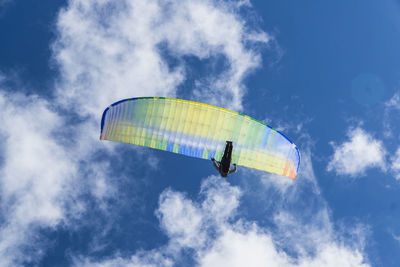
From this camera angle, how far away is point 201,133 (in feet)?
88.1

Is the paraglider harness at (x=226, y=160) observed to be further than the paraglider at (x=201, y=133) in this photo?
Yes

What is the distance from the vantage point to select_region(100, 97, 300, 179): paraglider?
1009 inches

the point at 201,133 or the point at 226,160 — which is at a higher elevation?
the point at 201,133

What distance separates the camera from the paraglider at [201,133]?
84.1ft

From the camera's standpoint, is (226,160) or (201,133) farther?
(201,133)

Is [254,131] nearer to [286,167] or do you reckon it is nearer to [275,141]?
[275,141]

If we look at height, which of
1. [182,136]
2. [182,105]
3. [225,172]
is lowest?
[225,172]

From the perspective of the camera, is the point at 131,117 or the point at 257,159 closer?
the point at 131,117

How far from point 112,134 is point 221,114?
314 inches

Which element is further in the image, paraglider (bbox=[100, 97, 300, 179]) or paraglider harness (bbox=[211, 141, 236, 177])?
paraglider harness (bbox=[211, 141, 236, 177])

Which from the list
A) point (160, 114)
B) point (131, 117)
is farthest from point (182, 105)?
point (131, 117)

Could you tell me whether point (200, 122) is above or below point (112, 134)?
above

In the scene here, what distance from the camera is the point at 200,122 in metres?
26.3

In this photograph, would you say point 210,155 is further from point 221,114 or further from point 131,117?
point 131,117
